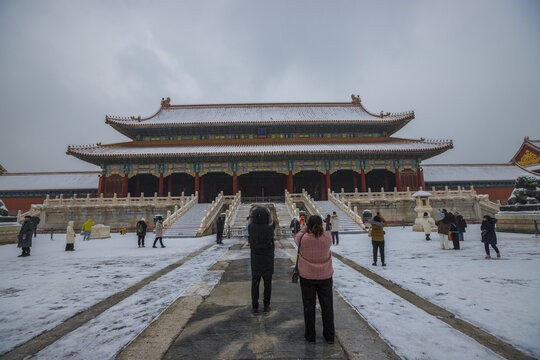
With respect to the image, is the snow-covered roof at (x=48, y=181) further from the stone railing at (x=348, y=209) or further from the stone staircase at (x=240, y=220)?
the stone railing at (x=348, y=209)

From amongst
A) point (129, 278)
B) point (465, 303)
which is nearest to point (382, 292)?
point (465, 303)

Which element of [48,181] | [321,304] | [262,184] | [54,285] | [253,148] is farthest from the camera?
[48,181]

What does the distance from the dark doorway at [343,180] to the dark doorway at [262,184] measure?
506 centimetres

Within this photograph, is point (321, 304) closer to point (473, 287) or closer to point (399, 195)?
point (473, 287)

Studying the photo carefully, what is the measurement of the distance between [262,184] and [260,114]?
9.13 m

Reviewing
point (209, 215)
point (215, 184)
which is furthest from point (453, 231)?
point (215, 184)

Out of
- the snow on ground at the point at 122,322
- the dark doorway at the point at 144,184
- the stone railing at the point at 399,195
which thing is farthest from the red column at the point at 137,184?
the snow on ground at the point at 122,322

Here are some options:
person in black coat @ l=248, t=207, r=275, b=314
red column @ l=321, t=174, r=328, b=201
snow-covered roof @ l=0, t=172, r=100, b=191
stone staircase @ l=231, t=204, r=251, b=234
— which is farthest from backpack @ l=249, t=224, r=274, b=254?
snow-covered roof @ l=0, t=172, r=100, b=191

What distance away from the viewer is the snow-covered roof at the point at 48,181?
27.0 m

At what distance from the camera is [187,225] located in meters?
16.0

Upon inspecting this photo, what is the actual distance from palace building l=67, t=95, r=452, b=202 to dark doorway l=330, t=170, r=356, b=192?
0.33 feet

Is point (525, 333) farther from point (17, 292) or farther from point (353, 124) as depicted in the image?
point (353, 124)

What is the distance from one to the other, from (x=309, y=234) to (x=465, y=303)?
2658mm

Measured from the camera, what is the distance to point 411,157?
23.8 meters
